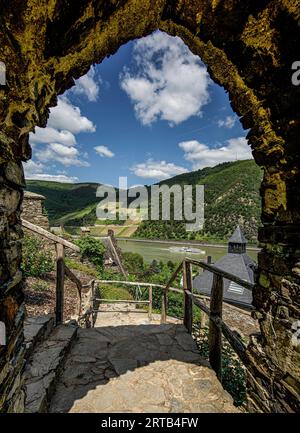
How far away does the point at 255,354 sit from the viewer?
2.07 meters

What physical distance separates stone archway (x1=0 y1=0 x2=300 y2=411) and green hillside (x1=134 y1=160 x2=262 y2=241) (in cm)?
5603

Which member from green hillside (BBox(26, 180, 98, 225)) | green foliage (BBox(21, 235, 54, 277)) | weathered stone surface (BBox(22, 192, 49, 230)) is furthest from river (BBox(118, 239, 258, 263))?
green foliage (BBox(21, 235, 54, 277))

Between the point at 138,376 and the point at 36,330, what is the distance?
1.25 m

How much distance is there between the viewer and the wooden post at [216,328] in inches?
103

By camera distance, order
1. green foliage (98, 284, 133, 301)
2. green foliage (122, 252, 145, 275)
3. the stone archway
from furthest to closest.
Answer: green foliage (122, 252, 145, 275)
green foliage (98, 284, 133, 301)
the stone archway

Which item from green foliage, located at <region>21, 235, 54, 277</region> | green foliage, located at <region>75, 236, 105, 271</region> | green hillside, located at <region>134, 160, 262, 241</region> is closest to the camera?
green foliage, located at <region>21, 235, 54, 277</region>

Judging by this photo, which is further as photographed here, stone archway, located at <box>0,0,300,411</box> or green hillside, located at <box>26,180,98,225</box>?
green hillside, located at <box>26,180,98,225</box>

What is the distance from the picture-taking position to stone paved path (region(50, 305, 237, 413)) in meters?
2.20

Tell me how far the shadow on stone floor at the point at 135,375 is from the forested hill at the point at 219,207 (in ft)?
162

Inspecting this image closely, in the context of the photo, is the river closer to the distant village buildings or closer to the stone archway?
the distant village buildings

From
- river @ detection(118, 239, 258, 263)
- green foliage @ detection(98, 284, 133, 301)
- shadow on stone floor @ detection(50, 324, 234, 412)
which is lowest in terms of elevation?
river @ detection(118, 239, 258, 263)

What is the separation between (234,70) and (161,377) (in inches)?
120

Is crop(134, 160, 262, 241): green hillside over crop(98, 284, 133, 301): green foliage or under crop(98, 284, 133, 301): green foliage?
over

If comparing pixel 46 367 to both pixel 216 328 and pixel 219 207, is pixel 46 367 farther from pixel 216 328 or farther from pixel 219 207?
pixel 219 207
